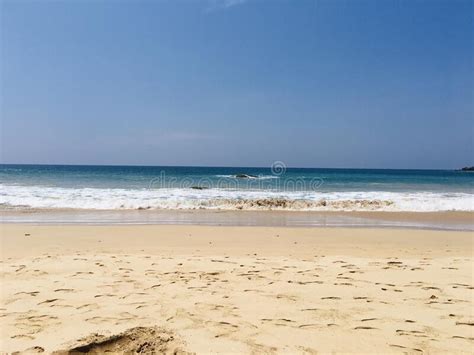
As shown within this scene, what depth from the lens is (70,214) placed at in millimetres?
12602

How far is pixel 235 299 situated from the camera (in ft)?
12.1

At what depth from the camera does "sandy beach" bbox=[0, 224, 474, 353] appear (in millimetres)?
2744

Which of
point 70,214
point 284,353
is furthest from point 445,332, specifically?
point 70,214

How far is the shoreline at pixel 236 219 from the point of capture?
35.5ft

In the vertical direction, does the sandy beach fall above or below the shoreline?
above

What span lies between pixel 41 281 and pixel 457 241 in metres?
9.04

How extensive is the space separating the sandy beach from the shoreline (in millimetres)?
3843

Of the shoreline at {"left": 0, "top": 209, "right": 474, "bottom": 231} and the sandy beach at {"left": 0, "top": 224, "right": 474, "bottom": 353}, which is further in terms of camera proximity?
the shoreline at {"left": 0, "top": 209, "right": 474, "bottom": 231}

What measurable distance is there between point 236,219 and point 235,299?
840 centimetres

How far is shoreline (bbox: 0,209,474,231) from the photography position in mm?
10812

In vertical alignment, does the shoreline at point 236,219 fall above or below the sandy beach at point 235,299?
below

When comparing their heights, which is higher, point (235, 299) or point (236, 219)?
point (235, 299)

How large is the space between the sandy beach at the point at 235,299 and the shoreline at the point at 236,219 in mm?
3843

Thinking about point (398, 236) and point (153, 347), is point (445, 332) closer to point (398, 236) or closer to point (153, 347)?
point (153, 347)
